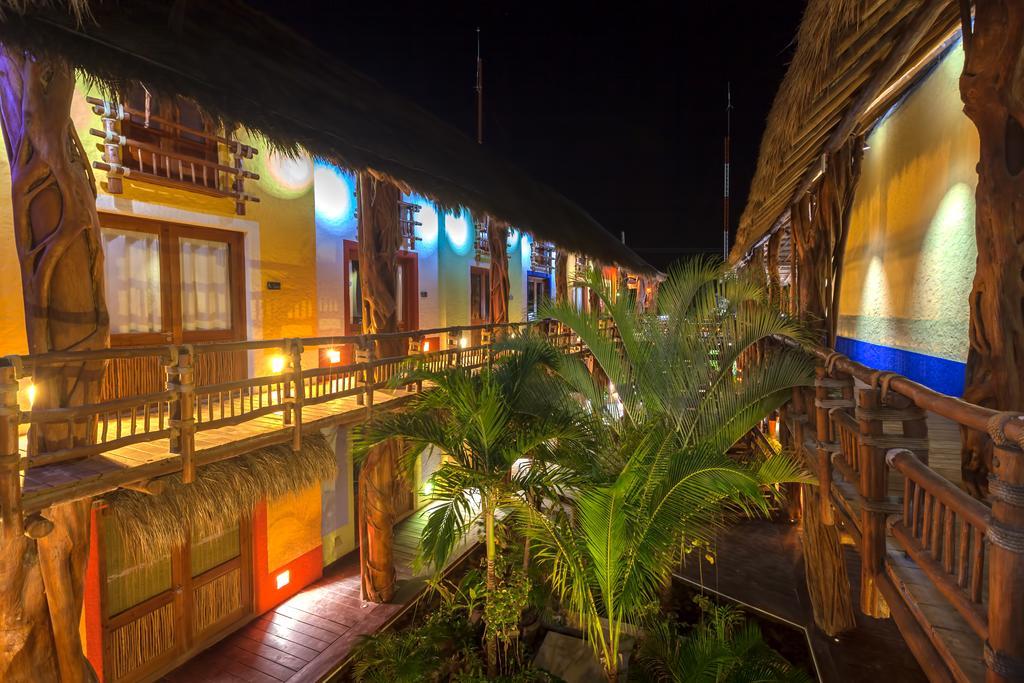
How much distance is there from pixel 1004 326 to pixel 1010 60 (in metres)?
1.20

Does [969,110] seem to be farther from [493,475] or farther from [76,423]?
[76,423]

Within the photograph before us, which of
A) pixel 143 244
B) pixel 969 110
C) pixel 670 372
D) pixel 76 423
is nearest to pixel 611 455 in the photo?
pixel 670 372

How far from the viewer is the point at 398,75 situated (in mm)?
16766

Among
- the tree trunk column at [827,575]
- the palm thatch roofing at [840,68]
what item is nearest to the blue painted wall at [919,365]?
the tree trunk column at [827,575]

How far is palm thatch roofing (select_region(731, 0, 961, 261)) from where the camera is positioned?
9.96 ft

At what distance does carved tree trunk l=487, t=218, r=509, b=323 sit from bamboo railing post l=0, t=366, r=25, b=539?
745 cm

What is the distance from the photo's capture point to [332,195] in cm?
855

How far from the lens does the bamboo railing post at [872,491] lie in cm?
253

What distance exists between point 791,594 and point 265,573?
7.52m

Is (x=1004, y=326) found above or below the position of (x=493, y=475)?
above

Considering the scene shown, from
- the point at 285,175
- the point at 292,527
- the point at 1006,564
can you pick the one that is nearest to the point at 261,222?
the point at 285,175

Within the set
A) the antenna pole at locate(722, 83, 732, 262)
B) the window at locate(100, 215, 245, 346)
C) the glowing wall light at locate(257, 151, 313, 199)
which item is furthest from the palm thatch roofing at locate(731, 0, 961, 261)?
the antenna pole at locate(722, 83, 732, 262)

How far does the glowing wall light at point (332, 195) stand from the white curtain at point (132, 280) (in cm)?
257

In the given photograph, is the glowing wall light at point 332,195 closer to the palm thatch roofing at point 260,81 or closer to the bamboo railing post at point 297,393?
the palm thatch roofing at point 260,81
